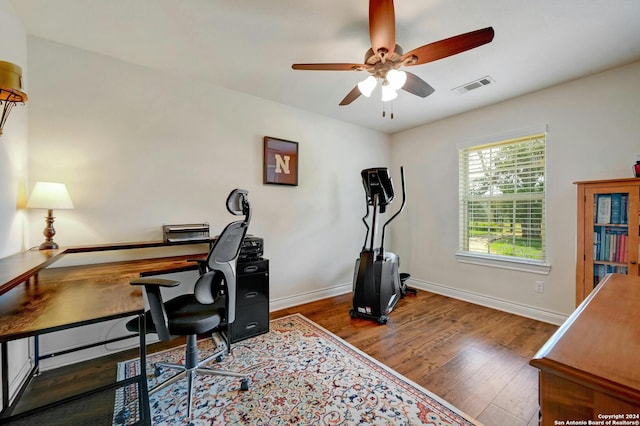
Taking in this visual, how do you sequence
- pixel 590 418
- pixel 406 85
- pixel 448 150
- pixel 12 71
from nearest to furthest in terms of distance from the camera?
pixel 590 418
pixel 12 71
pixel 406 85
pixel 448 150

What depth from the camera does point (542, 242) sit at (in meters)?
2.97

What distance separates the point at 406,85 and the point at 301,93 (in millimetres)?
1296

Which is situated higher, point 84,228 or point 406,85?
point 406,85

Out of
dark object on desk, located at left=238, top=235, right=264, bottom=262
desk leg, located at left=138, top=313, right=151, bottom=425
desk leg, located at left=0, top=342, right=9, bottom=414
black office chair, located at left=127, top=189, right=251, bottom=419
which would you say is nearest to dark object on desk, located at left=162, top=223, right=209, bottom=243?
dark object on desk, located at left=238, top=235, right=264, bottom=262

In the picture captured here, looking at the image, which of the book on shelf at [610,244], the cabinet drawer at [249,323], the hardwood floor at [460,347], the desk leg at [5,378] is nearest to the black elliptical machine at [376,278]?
the hardwood floor at [460,347]

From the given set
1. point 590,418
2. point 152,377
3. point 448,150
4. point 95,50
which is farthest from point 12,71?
point 448,150

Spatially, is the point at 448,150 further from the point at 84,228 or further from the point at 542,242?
the point at 84,228

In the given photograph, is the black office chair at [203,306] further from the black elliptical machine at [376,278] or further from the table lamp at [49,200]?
the black elliptical machine at [376,278]

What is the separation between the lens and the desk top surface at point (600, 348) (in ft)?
1.86

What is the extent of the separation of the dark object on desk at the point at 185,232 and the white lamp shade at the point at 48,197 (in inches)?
27.0

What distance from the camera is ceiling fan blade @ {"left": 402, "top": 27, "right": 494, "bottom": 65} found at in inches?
57.1

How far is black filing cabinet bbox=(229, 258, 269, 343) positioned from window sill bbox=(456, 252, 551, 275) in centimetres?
Result: 267

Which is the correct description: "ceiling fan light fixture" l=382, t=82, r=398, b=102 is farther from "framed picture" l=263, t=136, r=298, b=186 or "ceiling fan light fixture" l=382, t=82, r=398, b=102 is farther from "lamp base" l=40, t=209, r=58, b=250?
"lamp base" l=40, t=209, r=58, b=250

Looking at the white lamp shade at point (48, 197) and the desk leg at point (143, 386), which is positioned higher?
the white lamp shade at point (48, 197)
